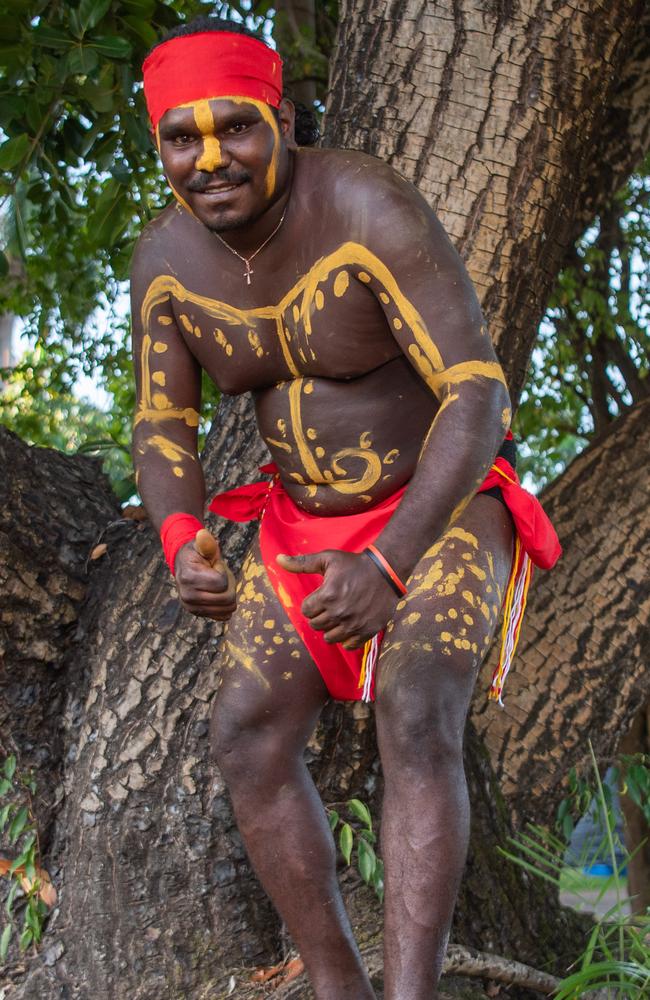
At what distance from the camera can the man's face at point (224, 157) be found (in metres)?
2.23

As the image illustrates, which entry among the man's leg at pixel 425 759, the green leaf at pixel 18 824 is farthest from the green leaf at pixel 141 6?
the green leaf at pixel 18 824

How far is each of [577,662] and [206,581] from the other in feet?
6.08

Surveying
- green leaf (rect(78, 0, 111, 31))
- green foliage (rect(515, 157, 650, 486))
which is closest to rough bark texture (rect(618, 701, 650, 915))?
Answer: green foliage (rect(515, 157, 650, 486))

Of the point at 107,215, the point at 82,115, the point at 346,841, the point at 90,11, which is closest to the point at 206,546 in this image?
the point at 346,841

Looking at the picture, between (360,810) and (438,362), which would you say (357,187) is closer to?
(438,362)

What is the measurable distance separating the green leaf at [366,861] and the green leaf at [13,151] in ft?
6.77

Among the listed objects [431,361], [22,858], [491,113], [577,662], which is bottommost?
[22,858]

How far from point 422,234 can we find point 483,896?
1.81 meters

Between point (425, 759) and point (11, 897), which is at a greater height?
point (425, 759)

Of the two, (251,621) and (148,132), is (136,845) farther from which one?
(148,132)

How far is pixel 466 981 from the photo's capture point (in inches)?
118

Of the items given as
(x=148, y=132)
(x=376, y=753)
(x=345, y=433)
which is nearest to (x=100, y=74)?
(x=148, y=132)

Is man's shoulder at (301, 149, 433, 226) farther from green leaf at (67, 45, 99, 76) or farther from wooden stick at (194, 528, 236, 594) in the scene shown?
green leaf at (67, 45, 99, 76)

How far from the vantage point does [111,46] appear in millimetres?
3275
